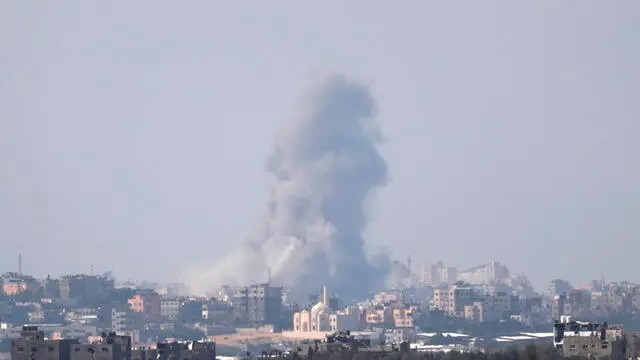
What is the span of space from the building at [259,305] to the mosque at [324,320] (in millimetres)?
3721

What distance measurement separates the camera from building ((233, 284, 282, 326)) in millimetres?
109500

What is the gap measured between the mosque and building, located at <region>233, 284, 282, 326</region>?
12.2 ft

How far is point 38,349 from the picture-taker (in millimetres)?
60281

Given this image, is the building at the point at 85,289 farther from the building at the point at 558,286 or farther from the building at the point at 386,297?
the building at the point at 558,286

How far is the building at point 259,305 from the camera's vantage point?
10950 centimetres

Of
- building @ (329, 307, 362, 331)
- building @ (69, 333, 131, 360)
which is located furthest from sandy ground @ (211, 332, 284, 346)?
building @ (69, 333, 131, 360)

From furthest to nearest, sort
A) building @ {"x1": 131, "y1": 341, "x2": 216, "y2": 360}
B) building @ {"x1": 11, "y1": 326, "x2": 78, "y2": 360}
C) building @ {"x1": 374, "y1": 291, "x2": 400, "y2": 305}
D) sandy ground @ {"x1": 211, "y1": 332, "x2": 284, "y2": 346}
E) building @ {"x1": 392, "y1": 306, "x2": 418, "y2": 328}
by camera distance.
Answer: building @ {"x1": 374, "y1": 291, "x2": 400, "y2": 305} < building @ {"x1": 392, "y1": 306, "x2": 418, "y2": 328} < sandy ground @ {"x1": 211, "y1": 332, "x2": 284, "y2": 346} < building @ {"x1": 131, "y1": 341, "x2": 216, "y2": 360} < building @ {"x1": 11, "y1": 326, "x2": 78, "y2": 360}

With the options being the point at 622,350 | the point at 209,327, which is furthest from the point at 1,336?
the point at 622,350

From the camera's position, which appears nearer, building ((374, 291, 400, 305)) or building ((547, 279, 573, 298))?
building ((374, 291, 400, 305))

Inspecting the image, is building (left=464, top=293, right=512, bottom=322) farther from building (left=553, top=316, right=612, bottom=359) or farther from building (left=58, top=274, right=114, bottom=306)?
building (left=553, top=316, right=612, bottom=359)

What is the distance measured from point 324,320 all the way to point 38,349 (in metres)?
42.0

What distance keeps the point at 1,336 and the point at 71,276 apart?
89.9ft

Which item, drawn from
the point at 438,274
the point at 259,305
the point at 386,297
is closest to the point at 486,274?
the point at 438,274

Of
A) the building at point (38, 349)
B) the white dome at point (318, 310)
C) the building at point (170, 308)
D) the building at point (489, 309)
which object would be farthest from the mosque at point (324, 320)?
the building at point (38, 349)
